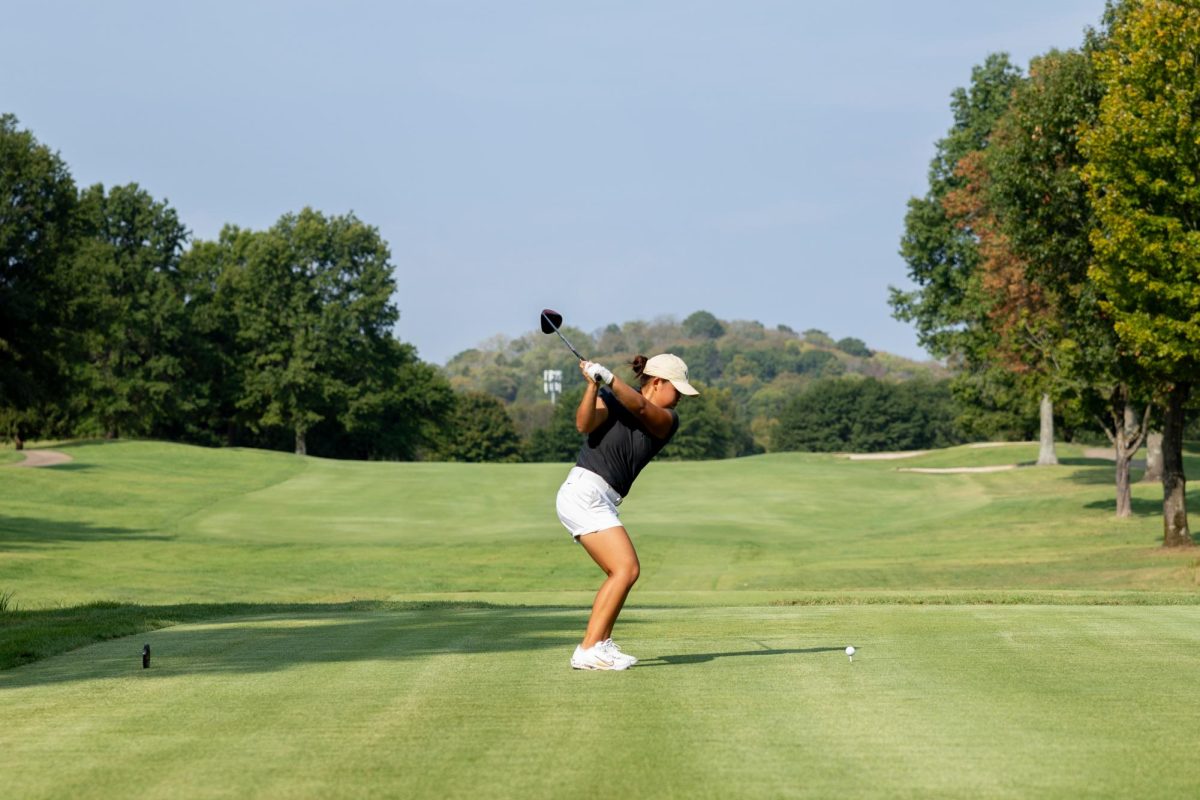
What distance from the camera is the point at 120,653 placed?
1193 centimetres

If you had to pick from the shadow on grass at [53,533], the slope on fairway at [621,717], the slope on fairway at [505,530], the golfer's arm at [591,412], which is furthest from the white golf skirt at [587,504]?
the shadow on grass at [53,533]

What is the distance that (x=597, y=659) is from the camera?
983 centimetres

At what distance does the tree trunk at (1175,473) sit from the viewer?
32469 millimetres

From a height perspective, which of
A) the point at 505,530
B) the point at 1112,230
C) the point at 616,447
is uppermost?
the point at 1112,230

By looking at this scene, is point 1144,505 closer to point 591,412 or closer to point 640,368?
point 640,368

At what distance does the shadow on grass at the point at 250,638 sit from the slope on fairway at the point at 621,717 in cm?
8

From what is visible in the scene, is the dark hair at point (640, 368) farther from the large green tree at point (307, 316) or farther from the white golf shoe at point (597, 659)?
the large green tree at point (307, 316)

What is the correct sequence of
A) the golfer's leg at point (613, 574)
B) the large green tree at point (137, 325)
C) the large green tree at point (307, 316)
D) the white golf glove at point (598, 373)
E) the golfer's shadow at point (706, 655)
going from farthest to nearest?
1. the large green tree at point (307, 316)
2. the large green tree at point (137, 325)
3. the golfer's shadow at point (706, 655)
4. the golfer's leg at point (613, 574)
5. the white golf glove at point (598, 373)

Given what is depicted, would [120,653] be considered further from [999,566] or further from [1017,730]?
[999,566]

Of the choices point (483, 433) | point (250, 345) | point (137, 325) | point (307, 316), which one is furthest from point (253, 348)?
point (483, 433)

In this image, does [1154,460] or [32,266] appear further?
[1154,460]

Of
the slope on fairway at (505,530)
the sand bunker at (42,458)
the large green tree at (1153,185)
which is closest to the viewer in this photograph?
the large green tree at (1153,185)

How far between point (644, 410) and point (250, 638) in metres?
5.26

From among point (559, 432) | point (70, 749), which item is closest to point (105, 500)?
point (70, 749)
